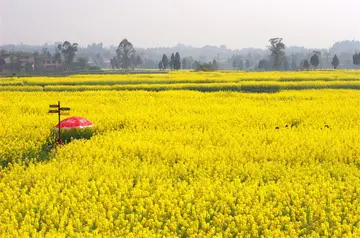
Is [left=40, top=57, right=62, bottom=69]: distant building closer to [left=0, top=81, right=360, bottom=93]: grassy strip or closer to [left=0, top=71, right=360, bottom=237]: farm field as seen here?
[left=0, top=81, right=360, bottom=93]: grassy strip

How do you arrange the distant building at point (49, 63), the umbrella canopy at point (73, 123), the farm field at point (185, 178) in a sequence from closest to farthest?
1. the farm field at point (185, 178)
2. the umbrella canopy at point (73, 123)
3. the distant building at point (49, 63)

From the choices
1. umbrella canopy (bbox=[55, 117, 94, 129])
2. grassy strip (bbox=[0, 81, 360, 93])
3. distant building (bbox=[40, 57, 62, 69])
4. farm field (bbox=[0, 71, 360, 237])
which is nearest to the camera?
farm field (bbox=[0, 71, 360, 237])

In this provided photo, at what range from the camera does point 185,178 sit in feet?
27.8

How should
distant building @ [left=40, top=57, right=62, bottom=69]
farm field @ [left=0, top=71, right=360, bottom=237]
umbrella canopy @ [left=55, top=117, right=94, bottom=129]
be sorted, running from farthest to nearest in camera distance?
distant building @ [left=40, top=57, right=62, bottom=69]
umbrella canopy @ [left=55, top=117, right=94, bottom=129]
farm field @ [left=0, top=71, right=360, bottom=237]

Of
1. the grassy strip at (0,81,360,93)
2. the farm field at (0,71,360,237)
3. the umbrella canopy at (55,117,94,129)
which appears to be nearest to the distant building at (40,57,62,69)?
the grassy strip at (0,81,360,93)

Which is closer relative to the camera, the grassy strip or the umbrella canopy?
the umbrella canopy

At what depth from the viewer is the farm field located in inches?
250

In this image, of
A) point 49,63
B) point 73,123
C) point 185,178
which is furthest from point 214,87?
point 49,63

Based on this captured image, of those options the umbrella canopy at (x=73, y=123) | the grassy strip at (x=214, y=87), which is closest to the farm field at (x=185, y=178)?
the umbrella canopy at (x=73, y=123)

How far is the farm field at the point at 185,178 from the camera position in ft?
20.8

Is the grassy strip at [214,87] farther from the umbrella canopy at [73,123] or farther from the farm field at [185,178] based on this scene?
the umbrella canopy at [73,123]

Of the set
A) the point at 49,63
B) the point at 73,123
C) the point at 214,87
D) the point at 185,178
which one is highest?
the point at 49,63

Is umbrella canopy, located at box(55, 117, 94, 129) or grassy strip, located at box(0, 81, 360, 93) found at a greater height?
grassy strip, located at box(0, 81, 360, 93)

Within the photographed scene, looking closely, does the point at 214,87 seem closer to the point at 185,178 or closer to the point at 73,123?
the point at 73,123
